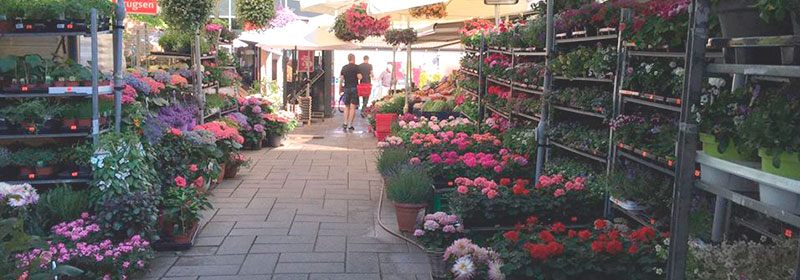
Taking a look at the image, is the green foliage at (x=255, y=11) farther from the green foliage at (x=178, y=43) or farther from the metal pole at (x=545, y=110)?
the metal pole at (x=545, y=110)

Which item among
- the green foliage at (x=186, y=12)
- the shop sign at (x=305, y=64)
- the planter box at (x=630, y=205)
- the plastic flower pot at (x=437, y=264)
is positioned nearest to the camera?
the planter box at (x=630, y=205)

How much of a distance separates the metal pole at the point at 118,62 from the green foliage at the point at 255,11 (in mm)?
4555

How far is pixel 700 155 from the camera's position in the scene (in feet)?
9.06

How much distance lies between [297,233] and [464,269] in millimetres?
2128

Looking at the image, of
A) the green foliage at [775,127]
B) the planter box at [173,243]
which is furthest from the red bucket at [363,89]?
the green foliage at [775,127]

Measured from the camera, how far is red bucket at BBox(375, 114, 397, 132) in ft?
40.6

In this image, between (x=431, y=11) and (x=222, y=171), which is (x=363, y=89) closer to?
(x=431, y=11)

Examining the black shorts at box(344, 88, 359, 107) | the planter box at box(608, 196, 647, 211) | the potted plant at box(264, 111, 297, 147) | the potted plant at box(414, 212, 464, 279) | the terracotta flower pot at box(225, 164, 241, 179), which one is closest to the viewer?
the planter box at box(608, 196, 647, 211)

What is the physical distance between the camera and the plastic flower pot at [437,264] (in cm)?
469

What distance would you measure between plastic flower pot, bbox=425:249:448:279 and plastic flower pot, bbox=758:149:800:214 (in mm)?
2414

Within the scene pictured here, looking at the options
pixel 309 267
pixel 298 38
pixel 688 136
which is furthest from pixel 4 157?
pixel 298 38

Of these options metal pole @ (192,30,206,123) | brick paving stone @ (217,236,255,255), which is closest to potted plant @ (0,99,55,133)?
brick paving stone @ (217,236,255,255)

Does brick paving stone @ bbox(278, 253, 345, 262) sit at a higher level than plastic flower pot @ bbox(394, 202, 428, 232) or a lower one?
lower

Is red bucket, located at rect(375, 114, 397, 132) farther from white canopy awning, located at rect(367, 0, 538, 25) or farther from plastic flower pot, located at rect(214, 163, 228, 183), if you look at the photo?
plastic flower pot, located at rect(214, 163, 228, 183)
